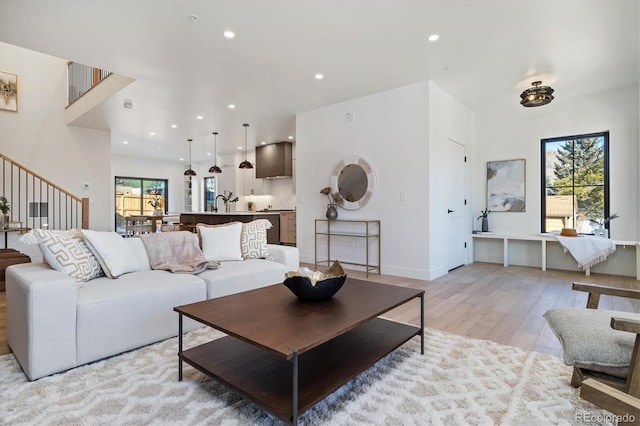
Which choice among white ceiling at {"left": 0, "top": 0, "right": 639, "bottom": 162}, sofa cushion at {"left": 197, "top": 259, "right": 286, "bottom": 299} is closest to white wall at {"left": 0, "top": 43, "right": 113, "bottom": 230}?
white ceiling at {"left": 0, "top": 0, "right": 639, "bottom": 162}

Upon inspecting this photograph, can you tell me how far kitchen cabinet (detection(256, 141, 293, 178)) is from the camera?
8391mm

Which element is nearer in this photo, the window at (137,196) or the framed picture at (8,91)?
the framed picture at (8,91)

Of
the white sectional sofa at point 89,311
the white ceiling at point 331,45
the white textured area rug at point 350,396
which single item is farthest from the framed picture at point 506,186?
the white sectional sofa at point 89,311

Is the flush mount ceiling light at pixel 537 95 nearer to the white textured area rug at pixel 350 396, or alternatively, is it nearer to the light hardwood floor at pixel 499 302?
the light hardwood floor at pixel 499 302

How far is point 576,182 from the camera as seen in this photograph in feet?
16.7

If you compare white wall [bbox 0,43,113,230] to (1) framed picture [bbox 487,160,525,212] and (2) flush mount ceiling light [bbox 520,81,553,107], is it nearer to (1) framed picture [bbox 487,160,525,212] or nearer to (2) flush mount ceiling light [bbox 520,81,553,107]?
(1) framed picture [bbox 487,160,525,212]

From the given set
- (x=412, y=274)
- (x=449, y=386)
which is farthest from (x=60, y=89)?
(x=449, y=386)

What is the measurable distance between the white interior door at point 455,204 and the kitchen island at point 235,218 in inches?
158

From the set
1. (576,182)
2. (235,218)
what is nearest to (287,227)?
(235,218)

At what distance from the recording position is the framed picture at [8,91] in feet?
20.2

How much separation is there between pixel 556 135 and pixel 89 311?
20.7 feet

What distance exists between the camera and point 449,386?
177 cm

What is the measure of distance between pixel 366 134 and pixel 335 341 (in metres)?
3.60

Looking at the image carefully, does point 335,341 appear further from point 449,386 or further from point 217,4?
point 217,4
